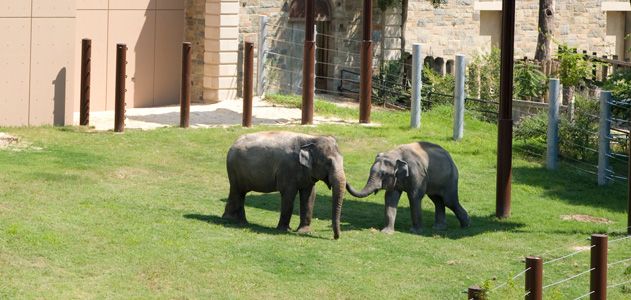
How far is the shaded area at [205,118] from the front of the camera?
2678 cm

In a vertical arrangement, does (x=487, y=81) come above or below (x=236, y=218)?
above

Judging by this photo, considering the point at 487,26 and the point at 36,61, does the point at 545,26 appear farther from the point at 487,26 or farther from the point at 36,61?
the point at 36,61

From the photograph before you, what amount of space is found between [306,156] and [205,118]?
957cm

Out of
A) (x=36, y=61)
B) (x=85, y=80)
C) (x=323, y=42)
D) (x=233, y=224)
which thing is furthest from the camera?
(x=323, y=42)

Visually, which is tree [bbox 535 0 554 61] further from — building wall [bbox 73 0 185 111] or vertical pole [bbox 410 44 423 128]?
building wall [bbox 73 0 185 111]

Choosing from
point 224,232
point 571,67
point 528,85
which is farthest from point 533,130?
point 224,232

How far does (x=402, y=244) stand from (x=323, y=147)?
149 cm

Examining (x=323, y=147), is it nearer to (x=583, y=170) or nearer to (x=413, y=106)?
(x=583, y=170)

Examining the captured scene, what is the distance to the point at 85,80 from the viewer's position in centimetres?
2536

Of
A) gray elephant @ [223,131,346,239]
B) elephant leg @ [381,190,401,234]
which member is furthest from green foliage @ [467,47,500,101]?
gray elephant @ [223,131,346,239]

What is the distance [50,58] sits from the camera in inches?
992

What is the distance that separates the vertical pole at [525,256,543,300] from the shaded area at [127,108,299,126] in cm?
1492

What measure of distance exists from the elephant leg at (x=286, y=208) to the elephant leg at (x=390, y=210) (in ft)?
3.98

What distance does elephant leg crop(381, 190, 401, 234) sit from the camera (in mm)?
18516
